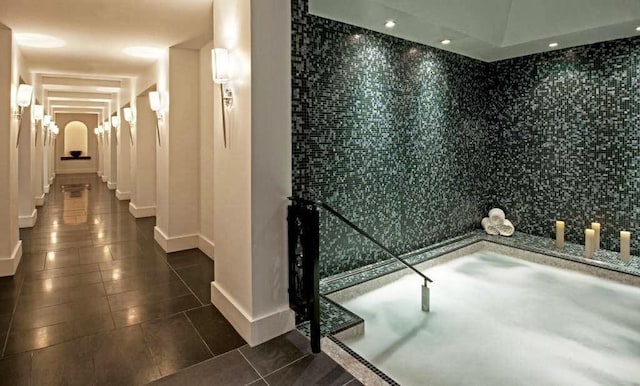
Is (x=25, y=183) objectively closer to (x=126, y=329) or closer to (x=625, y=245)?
(x=126, y=329)

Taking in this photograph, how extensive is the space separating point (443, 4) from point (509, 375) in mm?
3454

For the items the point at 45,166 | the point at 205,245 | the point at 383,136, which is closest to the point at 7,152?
the point at 205,245

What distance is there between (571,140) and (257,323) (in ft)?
15.4

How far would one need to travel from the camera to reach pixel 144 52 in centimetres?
496

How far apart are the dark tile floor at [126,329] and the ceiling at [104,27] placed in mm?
2604

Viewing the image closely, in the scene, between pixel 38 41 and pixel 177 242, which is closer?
pixel 38 41

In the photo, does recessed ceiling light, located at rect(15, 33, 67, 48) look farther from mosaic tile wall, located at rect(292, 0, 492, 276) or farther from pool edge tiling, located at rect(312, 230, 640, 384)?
pool edge tiling, located at rect(312, 230, 640, 384)

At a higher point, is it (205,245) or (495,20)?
(495,20)

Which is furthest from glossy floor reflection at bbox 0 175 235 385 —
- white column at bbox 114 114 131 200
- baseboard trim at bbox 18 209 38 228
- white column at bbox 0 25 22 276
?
white column at bbox 114 114 131 200

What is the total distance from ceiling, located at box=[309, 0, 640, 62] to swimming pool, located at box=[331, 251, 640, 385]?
107 inches

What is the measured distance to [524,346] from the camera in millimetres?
2975

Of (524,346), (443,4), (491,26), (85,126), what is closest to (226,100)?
(443,4)

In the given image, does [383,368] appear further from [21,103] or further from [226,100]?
[21,103]

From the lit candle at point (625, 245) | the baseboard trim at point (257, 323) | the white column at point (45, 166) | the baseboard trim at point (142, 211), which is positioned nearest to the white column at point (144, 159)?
the baseboard trim at point (142, 211)
